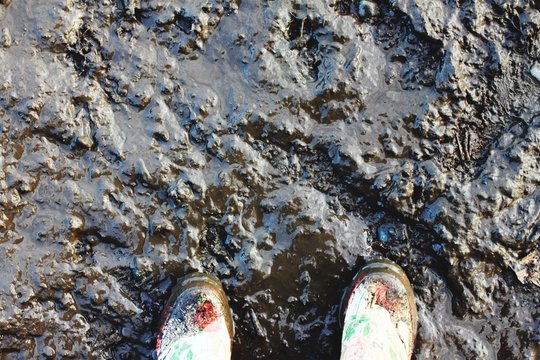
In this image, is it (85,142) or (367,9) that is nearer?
(85,142)

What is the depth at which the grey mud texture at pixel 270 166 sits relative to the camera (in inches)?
85.0

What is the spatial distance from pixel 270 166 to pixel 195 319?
2.35 feet

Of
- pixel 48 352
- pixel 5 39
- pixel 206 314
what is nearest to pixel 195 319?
pixel 206 314

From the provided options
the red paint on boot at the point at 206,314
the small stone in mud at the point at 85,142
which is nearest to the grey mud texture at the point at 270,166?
the small stone in mud at the point at 85,142

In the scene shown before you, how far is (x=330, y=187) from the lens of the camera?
223 cm

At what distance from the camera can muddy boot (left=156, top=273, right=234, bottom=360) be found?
6.88 feet

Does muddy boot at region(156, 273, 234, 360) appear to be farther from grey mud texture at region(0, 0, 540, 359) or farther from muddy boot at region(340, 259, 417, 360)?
muddy boot at region(340, 259, 417, 360)

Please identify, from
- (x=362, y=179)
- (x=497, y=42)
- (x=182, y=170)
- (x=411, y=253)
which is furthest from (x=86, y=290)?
(x=497, y=42)

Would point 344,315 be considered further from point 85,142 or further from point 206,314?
point 85,142

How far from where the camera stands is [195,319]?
2.16 m

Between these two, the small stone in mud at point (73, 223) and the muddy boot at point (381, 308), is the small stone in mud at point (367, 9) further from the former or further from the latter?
the small stone in mud at point (73, 223)

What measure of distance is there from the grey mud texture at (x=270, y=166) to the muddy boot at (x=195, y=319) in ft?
0.23

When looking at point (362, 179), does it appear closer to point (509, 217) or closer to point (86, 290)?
point (509, 217)

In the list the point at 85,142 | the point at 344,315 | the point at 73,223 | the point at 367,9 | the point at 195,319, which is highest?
the point at 367,9
